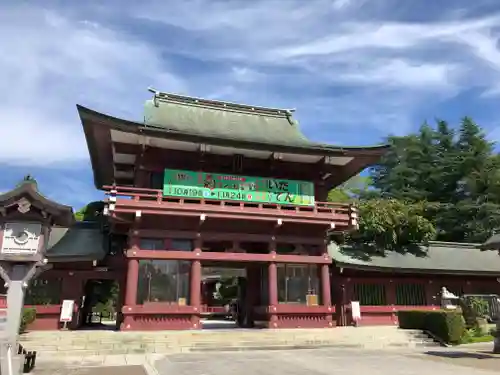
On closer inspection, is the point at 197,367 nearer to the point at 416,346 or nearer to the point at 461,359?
the point at 461,359

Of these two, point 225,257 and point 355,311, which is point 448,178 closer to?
point 355,311

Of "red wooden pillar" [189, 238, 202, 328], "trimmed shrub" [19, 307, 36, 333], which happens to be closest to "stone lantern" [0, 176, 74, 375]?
"trimmed shrub" [19, 307, 36, 333]

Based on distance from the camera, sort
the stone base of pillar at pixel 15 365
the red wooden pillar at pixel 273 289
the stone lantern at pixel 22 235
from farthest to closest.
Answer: the red wooden pillar at pixel 273 289
the stone lantern at pixel 22 235
the stone base of pillar at pixel 15 365

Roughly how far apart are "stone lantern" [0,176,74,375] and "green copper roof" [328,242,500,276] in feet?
57.3

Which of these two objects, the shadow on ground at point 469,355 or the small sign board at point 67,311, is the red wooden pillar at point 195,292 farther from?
the shadow on ground at point 469,355

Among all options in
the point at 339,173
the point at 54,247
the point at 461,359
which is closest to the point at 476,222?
the point at 339,173

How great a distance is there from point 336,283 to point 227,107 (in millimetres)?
13244

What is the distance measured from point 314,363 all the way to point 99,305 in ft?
113

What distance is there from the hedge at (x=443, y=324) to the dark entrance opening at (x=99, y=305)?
15.6m

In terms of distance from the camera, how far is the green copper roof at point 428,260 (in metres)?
26.8

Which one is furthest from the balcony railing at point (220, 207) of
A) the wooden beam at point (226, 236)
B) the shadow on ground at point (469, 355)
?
the shadow on ground at point (469, 355)

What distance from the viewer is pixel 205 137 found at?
22.9 metres

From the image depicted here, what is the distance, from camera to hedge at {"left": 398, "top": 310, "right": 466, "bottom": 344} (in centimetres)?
2016

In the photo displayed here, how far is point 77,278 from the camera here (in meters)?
23.2
